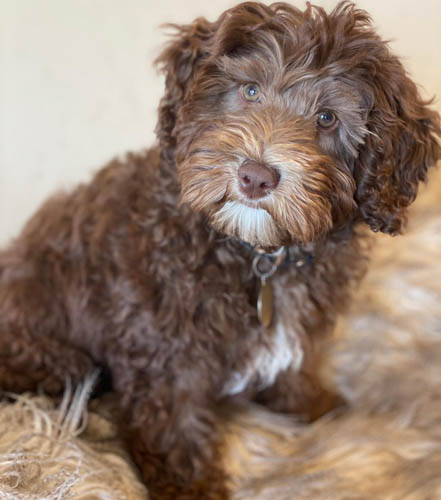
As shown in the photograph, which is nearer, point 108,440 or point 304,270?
point 304,270

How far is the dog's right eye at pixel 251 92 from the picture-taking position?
54.7 inches

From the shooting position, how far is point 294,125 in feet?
4.35

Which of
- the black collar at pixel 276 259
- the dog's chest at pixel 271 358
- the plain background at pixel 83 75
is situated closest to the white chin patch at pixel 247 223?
the black collar at pixel 276 259

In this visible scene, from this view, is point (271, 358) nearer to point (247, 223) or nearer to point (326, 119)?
point (247, 223)

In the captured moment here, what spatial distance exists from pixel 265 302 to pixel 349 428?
0.50 m

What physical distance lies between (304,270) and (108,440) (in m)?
0.72

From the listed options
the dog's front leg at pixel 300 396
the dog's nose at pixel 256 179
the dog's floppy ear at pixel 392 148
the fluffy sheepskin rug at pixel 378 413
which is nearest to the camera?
the dog's nose at pixel 256 179

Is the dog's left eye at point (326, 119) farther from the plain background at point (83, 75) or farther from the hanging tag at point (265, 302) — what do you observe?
the plain background at point (83, 75)

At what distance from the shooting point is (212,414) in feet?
5.83

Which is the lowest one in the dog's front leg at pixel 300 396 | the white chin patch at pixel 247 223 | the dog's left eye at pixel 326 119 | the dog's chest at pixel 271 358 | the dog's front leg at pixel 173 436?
the dog's front leg at pixel 173 436

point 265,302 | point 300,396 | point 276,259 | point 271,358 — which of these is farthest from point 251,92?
point 300,396

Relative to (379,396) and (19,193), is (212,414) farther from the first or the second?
(19,193)

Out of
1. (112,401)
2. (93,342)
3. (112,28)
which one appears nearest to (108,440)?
(112,401)

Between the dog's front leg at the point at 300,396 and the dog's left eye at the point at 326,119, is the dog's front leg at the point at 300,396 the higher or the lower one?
the lower one
